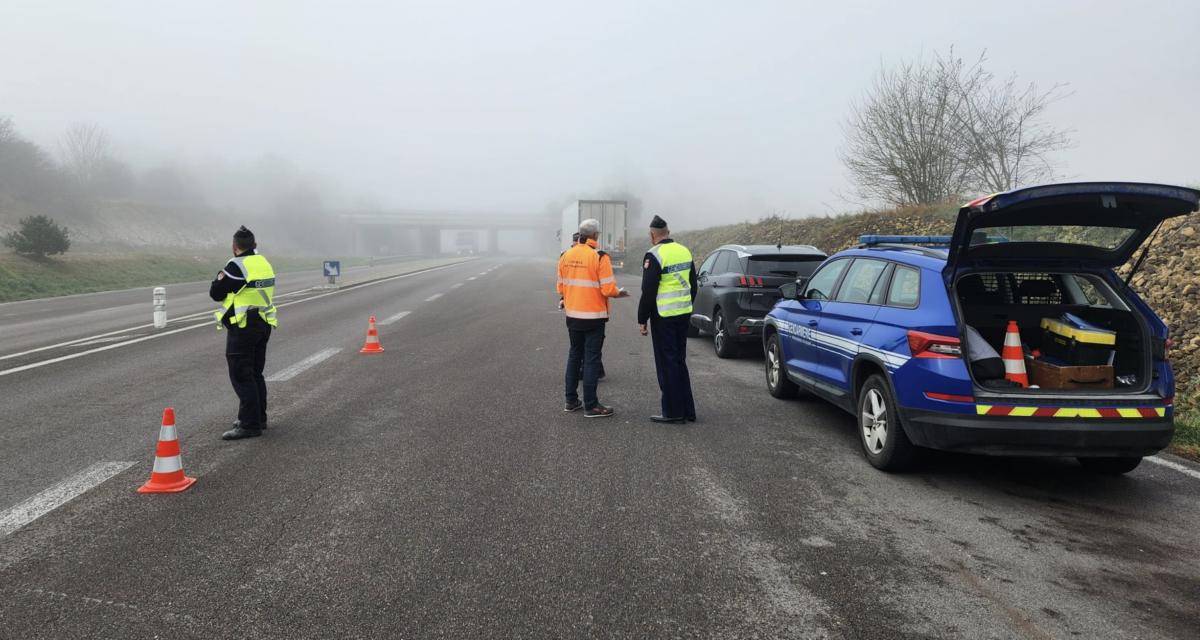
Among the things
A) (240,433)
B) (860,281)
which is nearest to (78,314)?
(240,433)

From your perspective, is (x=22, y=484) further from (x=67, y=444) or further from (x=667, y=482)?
(x=667, y=482)

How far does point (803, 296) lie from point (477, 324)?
821 cm

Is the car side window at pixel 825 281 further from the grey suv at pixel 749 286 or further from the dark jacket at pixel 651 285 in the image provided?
the grey suv at pixel 749 286

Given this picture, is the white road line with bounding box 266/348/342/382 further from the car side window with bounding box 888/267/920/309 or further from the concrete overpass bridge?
the concrete overpass bridge

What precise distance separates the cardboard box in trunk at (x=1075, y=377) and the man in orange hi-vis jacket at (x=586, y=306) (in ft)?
11.3

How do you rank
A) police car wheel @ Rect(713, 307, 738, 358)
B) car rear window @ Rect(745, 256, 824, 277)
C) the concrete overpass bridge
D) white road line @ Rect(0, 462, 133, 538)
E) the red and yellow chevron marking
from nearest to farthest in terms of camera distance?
white road line @ Rect(0, 462, 133, 538)
the red and yellow chevron marking
car rear window @ Rect(745, 256, 824, 277)
police car wheel @ Rect(713, 307, 738, 358)
the concrete overpass bridge

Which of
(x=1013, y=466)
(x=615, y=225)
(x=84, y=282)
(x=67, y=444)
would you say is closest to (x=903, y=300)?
(x=1013, y=466)

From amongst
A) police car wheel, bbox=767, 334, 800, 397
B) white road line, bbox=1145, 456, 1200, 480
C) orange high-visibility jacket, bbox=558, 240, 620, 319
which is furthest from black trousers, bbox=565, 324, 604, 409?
→ white road line, bbox=1145, 456, 1200, 480

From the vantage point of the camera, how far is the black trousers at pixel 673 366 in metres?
6.31

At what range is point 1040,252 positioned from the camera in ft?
16.2

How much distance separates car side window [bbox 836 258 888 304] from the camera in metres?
5.75

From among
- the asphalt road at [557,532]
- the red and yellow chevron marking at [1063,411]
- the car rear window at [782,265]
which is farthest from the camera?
the car rear window at [782,265]

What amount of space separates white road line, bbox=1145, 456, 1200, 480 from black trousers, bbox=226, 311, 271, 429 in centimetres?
698

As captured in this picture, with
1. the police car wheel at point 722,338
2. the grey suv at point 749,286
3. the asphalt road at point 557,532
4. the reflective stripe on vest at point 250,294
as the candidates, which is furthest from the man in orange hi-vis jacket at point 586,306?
the police car wheel at point 722,338
